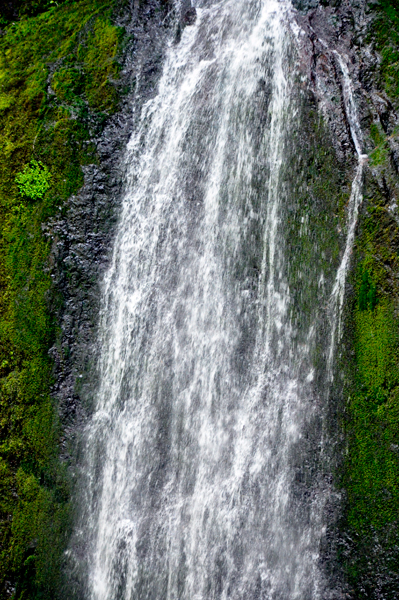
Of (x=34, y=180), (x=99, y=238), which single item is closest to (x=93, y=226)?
(x=99, y=238)

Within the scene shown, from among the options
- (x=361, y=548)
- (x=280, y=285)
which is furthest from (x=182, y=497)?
(x=280, y=285)

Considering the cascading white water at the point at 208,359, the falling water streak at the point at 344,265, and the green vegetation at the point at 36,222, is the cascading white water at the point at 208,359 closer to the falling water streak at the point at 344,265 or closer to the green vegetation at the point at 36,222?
the falling water streak at the point at 344,265

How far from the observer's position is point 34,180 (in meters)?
8.03

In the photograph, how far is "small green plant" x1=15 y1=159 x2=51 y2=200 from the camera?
314 inches

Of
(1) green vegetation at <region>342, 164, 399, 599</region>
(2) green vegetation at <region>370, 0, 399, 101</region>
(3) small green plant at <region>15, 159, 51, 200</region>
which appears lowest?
(1) green vegetation at <region>342, 164, 399, 599</region>

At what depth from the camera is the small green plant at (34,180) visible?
7.98 m

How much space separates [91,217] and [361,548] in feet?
17.3

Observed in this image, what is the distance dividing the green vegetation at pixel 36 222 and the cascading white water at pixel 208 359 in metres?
0.61

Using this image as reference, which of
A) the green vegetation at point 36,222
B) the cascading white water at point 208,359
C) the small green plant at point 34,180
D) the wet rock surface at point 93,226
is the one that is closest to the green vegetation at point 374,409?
the cascading white water at point 208,359

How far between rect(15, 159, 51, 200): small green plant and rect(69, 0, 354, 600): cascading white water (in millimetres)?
1184

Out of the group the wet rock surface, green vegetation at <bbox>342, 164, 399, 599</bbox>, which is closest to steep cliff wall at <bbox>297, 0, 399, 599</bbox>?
green vegetation at <bbox>342, 164, 399, 599</bbox>

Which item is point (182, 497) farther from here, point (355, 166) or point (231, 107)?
point (231, 107)

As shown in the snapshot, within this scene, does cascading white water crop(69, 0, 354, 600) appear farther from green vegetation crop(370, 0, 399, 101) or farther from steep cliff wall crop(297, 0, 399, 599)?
green vegetation crop(370, 0, 399, 101)

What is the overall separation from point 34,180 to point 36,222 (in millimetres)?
616
